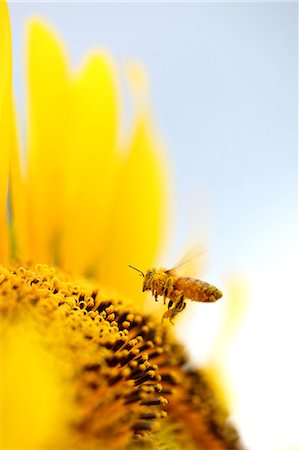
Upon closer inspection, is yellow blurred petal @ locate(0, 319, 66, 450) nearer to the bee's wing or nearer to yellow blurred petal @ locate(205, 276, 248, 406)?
the bee's wing

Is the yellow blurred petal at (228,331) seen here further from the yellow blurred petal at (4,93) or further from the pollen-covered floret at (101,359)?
the yellow blurred petal at (4,93)

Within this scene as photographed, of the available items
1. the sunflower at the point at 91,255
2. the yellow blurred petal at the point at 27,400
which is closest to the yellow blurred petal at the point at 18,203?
the sunflower at the point at 91,255

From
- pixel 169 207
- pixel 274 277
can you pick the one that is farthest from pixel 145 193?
pixel 274 277

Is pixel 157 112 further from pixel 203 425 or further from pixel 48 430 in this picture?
pixel 48 430

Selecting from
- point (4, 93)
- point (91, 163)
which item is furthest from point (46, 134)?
point (4, 93)

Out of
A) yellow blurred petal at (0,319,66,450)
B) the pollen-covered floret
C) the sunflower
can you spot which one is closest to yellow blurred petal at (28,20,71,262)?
the sunflower

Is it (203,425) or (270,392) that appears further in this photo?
(270,392)
